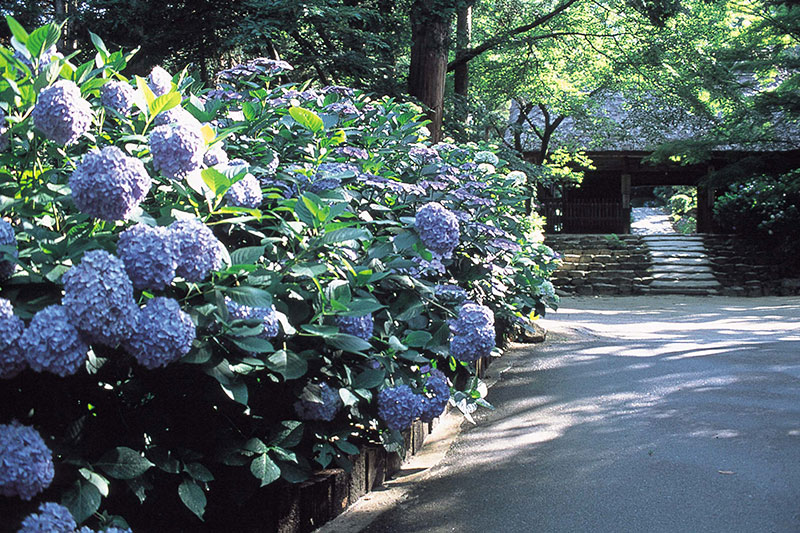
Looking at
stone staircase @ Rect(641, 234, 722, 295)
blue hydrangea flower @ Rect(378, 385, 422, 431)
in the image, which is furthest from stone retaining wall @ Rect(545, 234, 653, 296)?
blue hydrangea flower @ Rect(378, 385, 422, 431)

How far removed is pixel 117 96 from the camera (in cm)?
230

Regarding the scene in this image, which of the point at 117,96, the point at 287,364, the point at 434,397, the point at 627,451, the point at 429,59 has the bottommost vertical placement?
the point at 627,451

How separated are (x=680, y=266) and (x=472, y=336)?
1715 cm

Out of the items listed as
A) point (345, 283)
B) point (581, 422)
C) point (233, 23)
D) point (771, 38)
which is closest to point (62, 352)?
point (345, 283)

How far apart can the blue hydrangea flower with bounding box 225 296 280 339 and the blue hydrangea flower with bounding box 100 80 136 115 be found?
82 cm

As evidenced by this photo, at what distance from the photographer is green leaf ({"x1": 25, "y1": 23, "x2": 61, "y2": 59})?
1.94m

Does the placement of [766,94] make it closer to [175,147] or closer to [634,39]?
[634,39]

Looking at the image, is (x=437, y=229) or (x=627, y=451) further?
(x=627, y=451)

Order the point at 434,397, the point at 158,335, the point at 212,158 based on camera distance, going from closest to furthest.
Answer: the point at 158,335
the point at 212,158
the point at 434,397

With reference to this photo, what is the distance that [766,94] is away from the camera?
52.7 ft

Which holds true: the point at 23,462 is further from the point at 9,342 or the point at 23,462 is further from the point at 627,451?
the point at 627,451

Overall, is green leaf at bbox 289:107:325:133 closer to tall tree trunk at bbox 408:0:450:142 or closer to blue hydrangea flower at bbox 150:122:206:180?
blue hydrangea flower at bbox 150:122:206:180

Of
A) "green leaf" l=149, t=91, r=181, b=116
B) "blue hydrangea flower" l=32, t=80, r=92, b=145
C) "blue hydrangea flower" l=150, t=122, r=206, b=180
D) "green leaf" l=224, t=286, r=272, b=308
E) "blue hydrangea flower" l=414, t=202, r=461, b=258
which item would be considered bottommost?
"green leaf" l=224, t=286, r=272, b=308

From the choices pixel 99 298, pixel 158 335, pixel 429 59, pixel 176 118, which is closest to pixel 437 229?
pixel 176 118
